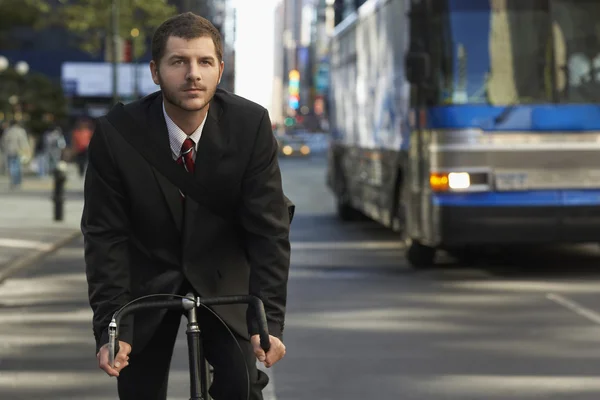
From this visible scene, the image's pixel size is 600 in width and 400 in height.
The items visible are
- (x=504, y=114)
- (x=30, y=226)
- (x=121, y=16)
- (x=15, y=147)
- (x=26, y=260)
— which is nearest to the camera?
(x=504, y=114)

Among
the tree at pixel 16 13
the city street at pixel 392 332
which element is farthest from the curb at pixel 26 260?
the tree at pixel 16 13

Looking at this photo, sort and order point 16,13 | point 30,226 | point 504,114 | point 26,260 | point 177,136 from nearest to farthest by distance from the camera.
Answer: point 177,136 < point 504,114 < point 26,260 < point 30,226 < point 16,13

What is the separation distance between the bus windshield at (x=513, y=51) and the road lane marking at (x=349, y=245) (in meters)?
4.79

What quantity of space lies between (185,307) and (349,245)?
51.4 feet

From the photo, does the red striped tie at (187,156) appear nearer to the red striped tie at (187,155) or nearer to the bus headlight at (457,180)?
the red striped tie at (187,155)

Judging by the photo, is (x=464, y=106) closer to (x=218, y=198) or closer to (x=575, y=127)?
(x=575, y=127)

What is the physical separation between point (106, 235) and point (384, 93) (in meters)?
14.3

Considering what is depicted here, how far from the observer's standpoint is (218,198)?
429 centimetres

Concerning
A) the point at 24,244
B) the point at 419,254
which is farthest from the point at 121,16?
the point at 419,254

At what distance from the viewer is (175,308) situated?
13.4 ft

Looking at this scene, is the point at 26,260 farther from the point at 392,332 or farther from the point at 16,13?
the point at 16,13

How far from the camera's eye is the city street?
8531 millimetres

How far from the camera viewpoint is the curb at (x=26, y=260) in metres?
15.6

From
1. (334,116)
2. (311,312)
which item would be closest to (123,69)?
(334,116)
